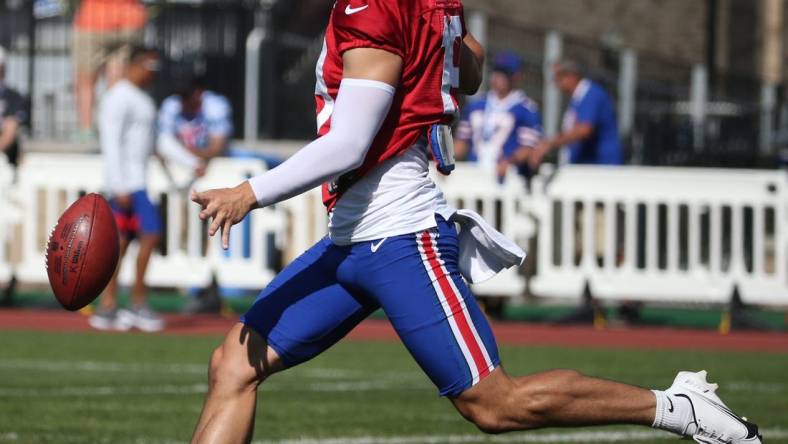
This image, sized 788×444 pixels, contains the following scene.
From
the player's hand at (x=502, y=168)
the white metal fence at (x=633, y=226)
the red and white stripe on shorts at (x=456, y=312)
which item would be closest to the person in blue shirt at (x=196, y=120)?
the white metal fence at (x=633, y=226)

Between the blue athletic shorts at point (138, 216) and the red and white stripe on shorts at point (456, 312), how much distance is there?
Result: 786 centimetres

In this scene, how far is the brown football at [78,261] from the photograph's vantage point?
5586mm

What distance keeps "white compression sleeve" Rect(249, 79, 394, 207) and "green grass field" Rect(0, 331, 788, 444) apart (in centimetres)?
258

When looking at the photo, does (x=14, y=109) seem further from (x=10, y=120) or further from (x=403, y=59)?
(x=403, y=59)

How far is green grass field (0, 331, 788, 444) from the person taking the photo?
7887mm

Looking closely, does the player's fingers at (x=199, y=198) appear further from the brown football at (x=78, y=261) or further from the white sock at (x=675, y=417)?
the white sock at (x=675, y=417)

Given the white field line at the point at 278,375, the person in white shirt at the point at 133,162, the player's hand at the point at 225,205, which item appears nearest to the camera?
the player's hand at the point at 225,205

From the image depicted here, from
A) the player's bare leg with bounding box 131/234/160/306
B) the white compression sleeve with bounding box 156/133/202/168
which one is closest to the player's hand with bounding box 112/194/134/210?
the player's bare leg with bounding box 131/234/160/306

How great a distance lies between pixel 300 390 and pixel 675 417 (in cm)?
450

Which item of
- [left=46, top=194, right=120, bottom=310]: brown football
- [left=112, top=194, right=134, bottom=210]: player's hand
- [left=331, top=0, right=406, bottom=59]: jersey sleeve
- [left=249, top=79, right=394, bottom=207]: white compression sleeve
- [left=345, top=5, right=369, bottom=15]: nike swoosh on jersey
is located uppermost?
[left=345, top=5, right=369, bottom=15]: nike swoosh on jersey

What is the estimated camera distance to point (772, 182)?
1459 cm

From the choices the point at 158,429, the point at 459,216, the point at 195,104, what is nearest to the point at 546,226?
the point at 195,104

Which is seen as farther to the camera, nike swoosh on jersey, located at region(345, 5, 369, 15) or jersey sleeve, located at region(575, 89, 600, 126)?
jersey sleeve, located at region(575, 89, 600, 126)

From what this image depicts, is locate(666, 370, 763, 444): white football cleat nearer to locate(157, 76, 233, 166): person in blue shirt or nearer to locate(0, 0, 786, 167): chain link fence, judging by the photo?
locate(157, 76, 233, 166): person in blue shirt
